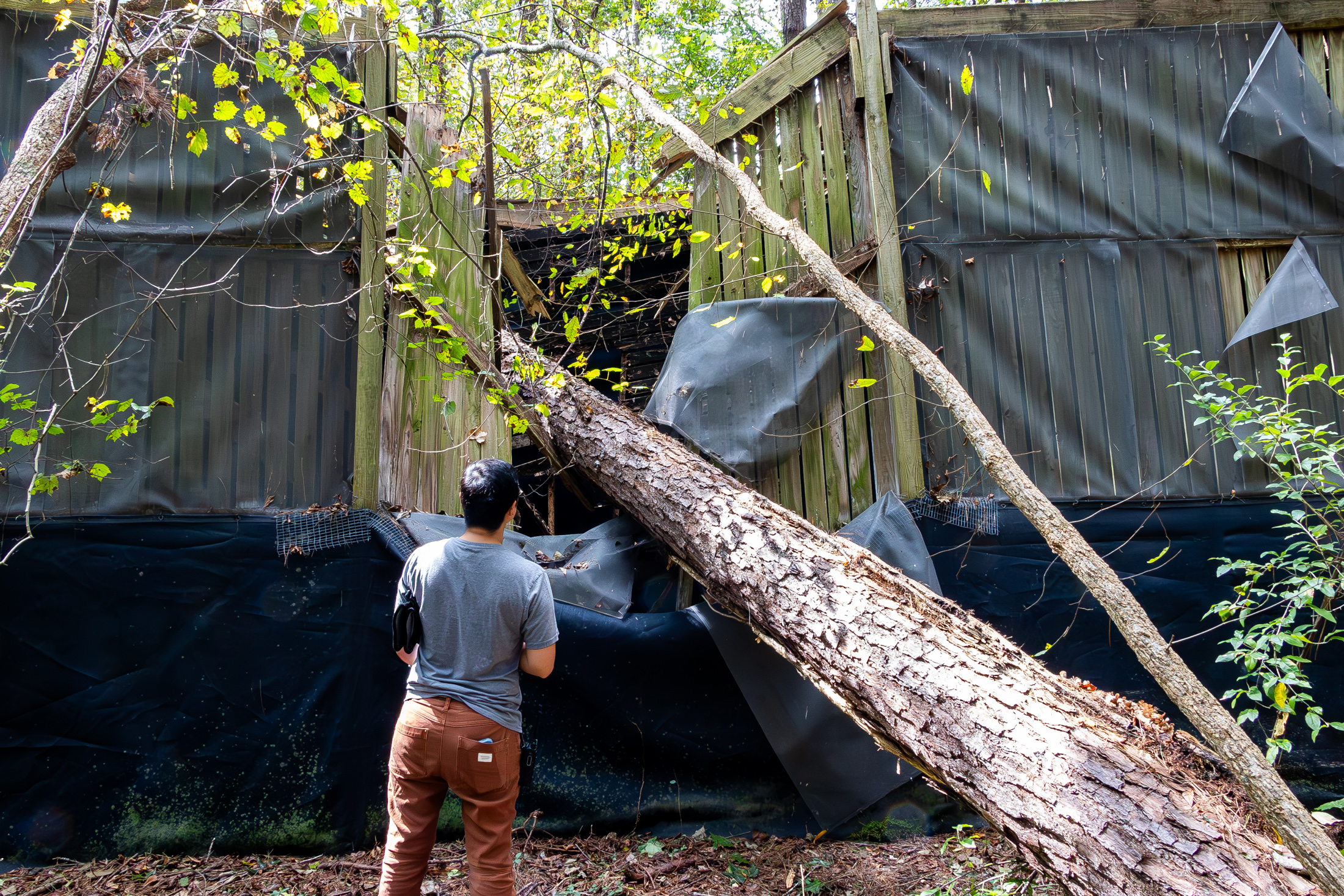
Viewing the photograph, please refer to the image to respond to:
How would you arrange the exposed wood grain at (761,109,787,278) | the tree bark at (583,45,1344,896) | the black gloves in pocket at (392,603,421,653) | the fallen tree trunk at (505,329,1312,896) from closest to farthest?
the fallen tree trunk at (505,329,1312,896)
the tree bark at (583,45,1344,896)
the black gloves in pocket at (392,603,421,653)
the exposed wood grain at (761,109,787,278)

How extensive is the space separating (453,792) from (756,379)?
106 inches

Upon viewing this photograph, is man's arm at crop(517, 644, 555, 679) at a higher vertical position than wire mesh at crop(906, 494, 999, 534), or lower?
lower

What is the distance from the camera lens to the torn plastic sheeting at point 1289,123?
4.36m

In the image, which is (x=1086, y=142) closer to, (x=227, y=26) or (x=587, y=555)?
(x=587, y=555)

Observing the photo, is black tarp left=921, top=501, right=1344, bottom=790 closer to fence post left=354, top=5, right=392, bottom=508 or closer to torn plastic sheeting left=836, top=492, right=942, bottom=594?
Result: torn plastic sheeting left=836, top=492, right=942, bottom=594

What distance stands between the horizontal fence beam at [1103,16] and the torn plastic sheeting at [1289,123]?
8.4 inches

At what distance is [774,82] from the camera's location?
476 centimetres

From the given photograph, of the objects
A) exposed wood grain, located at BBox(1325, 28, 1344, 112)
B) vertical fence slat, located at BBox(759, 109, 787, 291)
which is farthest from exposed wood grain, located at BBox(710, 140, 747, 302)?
exposed wood grain, located at BBox(1325, 28, 1344, 112)

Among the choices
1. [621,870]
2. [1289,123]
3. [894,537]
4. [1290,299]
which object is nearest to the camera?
[621,870]

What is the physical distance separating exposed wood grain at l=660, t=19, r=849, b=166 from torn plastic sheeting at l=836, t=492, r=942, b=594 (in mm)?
2485

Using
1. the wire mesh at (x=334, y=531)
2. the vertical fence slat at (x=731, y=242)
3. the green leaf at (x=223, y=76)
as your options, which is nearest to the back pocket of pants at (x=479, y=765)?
the wire mesh at (x=334, y=531)

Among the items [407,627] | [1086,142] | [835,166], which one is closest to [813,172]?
[835,166]

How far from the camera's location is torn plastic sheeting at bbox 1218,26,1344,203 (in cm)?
436

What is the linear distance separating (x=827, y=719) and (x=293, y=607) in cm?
266
